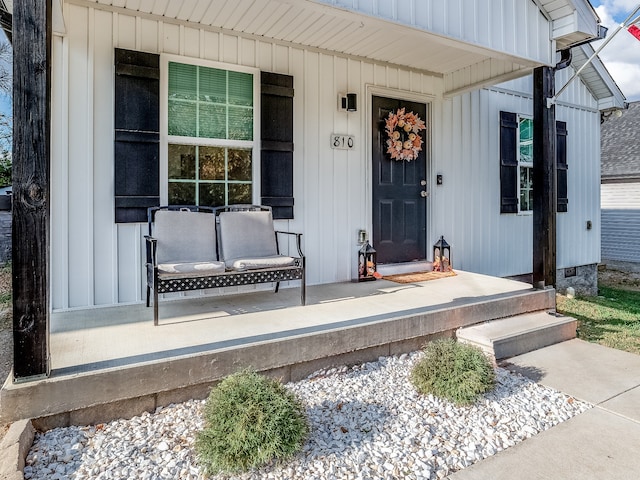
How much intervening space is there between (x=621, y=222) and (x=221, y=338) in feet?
40.1

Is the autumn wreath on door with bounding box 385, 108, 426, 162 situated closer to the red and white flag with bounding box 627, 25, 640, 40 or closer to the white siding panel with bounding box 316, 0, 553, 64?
the white siding panel with bounding box 316, 0, 553, 64

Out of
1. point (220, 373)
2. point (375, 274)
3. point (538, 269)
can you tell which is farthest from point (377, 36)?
point (220, 373)

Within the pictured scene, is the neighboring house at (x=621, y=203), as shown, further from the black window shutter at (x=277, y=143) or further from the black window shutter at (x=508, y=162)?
the black window shutter at (x=277, y=143)

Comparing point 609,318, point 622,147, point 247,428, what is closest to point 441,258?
point 609,318

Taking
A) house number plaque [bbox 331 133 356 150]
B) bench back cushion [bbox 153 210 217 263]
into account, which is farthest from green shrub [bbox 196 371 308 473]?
house number plaque [bbox 331 133 356 150]

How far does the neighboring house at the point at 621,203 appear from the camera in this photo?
11266mm

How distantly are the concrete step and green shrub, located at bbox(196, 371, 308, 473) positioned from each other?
6.00ft

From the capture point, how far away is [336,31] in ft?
13.4

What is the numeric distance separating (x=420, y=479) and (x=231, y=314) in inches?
74.3

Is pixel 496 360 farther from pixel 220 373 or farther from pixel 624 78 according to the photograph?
pixel 624 78

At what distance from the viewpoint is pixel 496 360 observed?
3.24m

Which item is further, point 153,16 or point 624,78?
point 624,78

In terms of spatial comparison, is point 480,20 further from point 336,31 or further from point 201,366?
point 201,366

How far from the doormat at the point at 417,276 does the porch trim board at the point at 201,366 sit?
1229 mm
